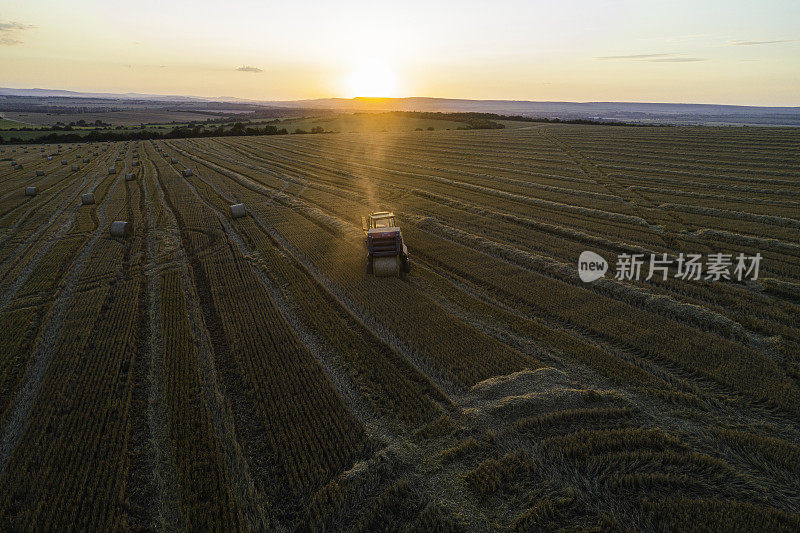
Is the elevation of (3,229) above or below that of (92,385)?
above

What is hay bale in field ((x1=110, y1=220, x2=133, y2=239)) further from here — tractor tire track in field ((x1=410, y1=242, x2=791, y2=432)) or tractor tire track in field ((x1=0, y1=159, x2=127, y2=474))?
tractor tire track in field ((x1=410, y1=242, x2=791, y2=432))

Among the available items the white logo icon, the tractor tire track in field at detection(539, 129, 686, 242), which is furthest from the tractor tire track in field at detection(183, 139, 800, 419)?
the tractor tire track in field at detection(539, 129, 686, 242)

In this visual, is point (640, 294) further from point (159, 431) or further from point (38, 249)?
point (38, 249)

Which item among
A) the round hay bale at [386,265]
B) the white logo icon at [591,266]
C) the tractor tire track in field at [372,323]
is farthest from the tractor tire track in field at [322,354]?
the white logo icon at [591,266]

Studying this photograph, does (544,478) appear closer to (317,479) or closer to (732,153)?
(317,479)

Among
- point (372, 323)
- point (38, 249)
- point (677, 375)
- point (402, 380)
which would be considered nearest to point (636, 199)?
point (677, 375)

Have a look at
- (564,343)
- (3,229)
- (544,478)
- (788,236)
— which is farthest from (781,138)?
(3,229)
